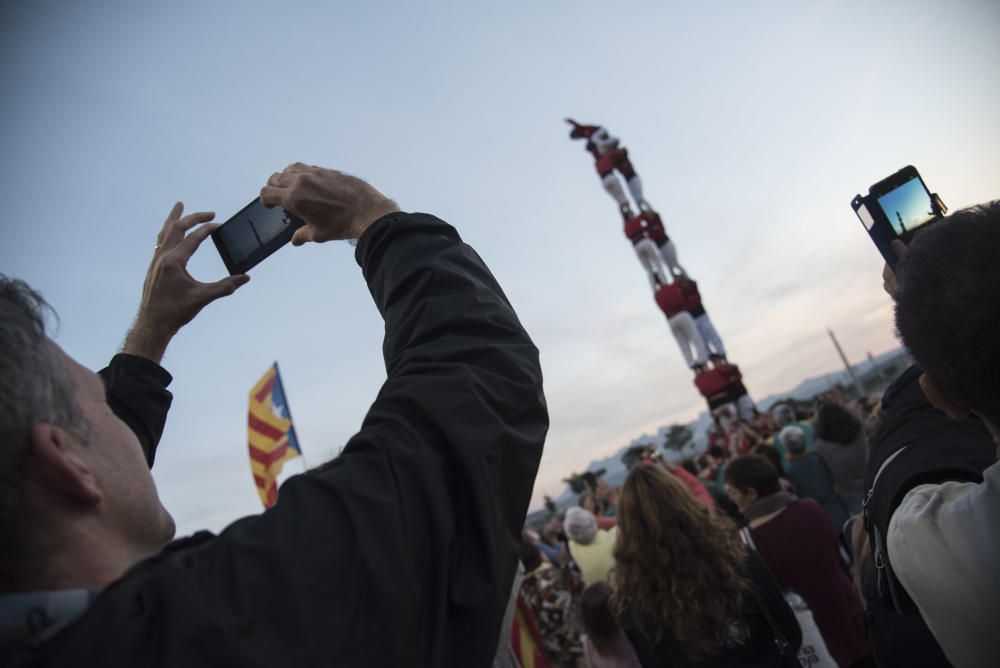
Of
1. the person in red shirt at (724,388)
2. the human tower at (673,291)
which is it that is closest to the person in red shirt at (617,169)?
the human tower at (673,291)

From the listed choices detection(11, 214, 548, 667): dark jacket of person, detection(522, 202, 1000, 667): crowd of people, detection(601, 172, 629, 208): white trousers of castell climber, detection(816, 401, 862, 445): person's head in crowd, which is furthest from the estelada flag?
detection(601, 172, 629, 208): white trousers of castell climber

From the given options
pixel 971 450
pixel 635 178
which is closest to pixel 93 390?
pixel 971 450

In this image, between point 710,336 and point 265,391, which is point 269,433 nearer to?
point 265,391

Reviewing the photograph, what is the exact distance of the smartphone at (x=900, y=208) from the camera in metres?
1.88

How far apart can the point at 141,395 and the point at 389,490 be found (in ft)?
3.38

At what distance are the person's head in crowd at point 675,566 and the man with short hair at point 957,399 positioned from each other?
1.35m

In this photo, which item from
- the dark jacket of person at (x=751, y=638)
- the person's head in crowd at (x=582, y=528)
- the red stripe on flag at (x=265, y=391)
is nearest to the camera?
the dark jacket of person at (x=751, y=638)

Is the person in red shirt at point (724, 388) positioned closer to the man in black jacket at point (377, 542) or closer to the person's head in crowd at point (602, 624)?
the person's head in crowd at point (602, 624)

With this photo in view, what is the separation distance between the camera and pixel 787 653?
8.78 feet

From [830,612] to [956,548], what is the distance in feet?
8.77

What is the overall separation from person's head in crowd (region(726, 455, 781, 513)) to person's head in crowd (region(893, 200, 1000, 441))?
2.41 metres

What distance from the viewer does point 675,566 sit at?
2.74m

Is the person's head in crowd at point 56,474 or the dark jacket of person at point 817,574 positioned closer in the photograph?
the person's head in crowd at point 56,474

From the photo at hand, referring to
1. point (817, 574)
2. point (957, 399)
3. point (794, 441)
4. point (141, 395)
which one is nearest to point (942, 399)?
point (957, 399)
